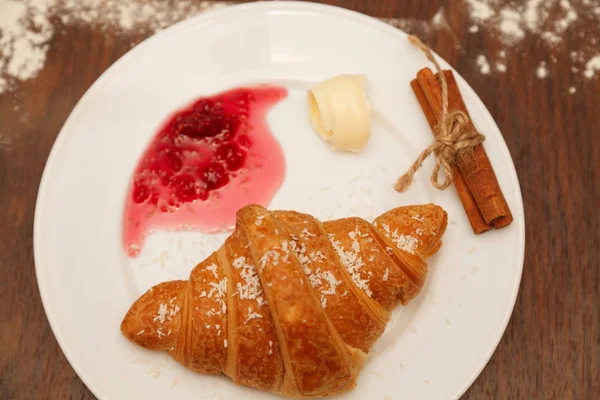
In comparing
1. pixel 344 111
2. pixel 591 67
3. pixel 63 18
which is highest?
pixel 63 18

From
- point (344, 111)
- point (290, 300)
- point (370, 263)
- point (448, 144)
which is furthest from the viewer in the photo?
point (344, 111)

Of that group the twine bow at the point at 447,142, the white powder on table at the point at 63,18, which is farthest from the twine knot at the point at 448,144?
the white powder on table at the point at 63,18

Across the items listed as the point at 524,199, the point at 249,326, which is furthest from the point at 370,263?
the point at 524,199

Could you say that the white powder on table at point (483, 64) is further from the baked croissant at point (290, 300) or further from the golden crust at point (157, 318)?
the golden crust at point (157, 318)

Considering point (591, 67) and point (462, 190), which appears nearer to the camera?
point (462, 190)

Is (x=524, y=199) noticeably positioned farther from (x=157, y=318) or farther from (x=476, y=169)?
(x=157, y=318)

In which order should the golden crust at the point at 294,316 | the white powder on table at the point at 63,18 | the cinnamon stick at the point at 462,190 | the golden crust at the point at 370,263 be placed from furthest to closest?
the white powder on table at the point at 63,18 → the cinnamon stick at the point at 462,190 → the golden crust at the point at 370,263 → the golden crust at the point at 294,316
